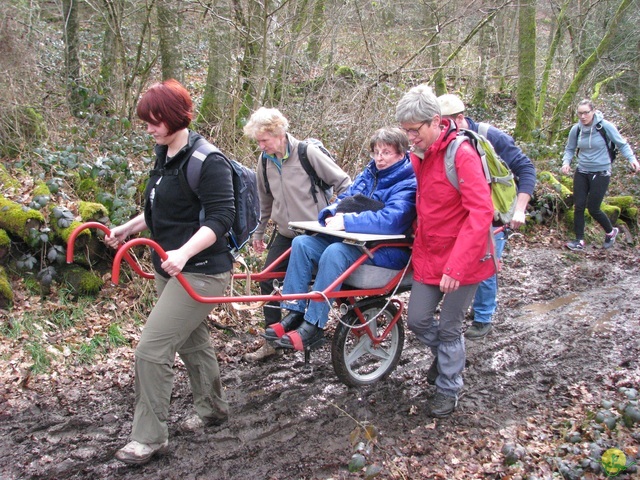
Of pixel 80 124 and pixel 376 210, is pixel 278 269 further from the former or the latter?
pixel 80 124

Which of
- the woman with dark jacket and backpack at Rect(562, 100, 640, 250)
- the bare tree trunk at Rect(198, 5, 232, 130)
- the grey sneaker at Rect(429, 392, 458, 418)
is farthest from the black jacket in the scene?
the woman with dark jacket and backpack at Rect(562, 100, 640, 250)

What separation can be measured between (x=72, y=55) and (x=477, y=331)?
753 centimetres

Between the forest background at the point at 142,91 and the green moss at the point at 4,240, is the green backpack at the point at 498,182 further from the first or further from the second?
the green moss at the point at 4,240

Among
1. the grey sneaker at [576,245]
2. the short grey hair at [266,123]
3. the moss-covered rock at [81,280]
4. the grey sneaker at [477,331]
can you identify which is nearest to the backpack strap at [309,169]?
the short grey hair at [266,123]

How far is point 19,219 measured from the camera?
5.68m

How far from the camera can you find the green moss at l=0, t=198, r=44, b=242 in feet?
18.6

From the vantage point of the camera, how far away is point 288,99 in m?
8.98

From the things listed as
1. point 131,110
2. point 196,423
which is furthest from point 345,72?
point 196,423

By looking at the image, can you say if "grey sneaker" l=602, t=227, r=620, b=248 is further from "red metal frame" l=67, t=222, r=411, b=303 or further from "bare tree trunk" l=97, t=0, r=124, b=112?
"bare tree trunk" l=97, t=0, r=124, b=112

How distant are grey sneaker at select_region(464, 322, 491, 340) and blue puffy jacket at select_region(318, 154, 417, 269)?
1614 mm

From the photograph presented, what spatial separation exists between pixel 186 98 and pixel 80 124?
5.95 meters

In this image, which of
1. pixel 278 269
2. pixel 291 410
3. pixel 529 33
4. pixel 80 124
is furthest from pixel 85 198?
pixel 529 33

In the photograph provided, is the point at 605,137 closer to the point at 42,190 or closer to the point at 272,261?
the point at 272,261

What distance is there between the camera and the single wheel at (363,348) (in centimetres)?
436
